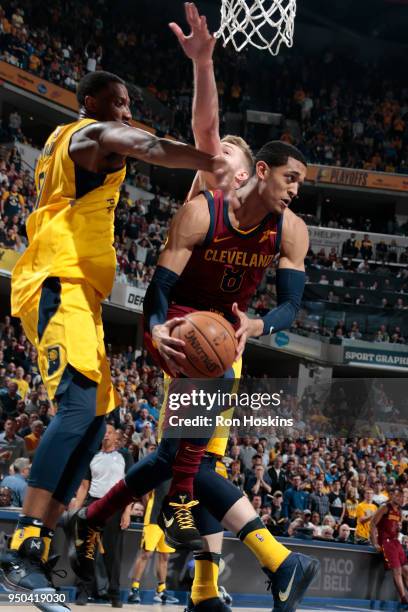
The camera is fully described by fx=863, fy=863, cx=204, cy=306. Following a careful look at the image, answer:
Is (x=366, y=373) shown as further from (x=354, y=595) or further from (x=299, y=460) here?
(x=354, y=595)

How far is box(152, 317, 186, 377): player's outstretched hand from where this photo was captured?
4.12m

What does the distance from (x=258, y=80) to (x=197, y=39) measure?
3166 cm

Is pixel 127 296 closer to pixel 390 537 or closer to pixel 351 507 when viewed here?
pixel 351 507

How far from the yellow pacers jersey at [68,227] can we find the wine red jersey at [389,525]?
941 cm

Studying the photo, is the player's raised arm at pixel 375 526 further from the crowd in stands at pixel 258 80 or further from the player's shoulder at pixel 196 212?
the crowd in stands at pixel 258 80

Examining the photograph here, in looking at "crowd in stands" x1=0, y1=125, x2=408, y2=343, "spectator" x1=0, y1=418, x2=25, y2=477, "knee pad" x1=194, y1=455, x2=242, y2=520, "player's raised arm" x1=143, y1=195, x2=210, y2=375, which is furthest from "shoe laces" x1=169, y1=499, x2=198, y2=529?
"crowd in stands" x1=0, y1=125, x2=408, y2=343

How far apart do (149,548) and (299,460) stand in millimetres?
6709

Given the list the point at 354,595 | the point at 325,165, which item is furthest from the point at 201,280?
the point at 325,165

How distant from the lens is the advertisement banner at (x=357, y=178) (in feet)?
105

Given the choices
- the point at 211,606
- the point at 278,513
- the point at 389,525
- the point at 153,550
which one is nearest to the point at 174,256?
the point at 211,606

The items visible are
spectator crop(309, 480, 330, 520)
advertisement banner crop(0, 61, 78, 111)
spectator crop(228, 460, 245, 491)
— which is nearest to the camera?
spectator crop(228, 460, 245, 491)

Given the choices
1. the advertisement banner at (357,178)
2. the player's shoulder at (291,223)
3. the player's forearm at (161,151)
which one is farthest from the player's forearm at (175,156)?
the advertisement banner at (357,178)

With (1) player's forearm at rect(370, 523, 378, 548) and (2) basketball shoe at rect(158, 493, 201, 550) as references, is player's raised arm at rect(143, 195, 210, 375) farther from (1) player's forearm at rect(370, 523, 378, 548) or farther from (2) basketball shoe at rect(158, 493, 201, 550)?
(1) player's forearm at rect(370, 523, 378, 548)

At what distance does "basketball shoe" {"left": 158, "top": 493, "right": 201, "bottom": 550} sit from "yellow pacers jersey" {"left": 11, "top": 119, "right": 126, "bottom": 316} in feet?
3.59
